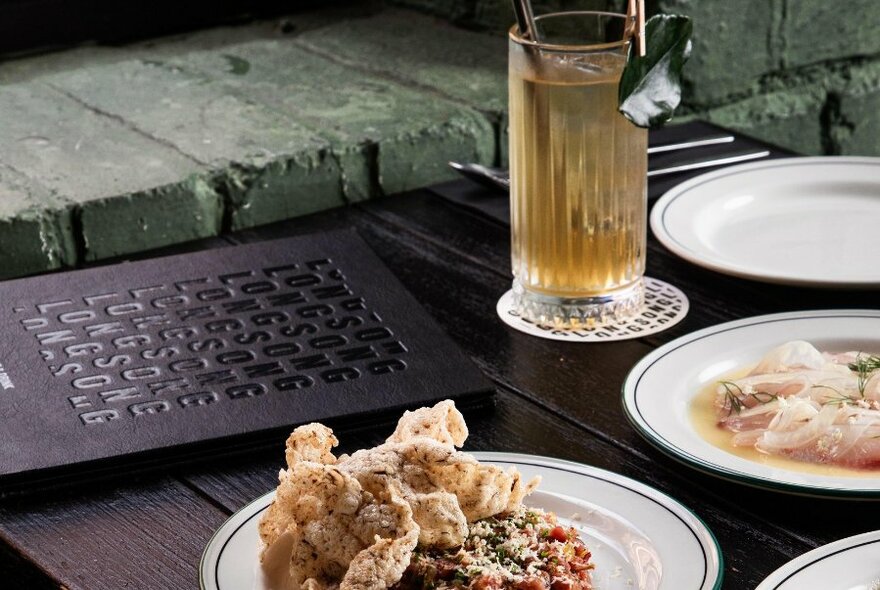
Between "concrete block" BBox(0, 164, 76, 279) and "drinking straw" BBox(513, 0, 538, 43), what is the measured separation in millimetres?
568

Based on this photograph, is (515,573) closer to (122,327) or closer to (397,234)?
(122,327)

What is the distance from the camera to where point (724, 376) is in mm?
958

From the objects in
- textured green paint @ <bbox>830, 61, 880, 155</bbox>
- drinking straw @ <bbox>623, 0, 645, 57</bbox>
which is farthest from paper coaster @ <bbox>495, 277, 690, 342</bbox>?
textured green paint @ <bbox>830, 61, 880, 155</bbox>

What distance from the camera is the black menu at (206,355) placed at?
0.91 meters

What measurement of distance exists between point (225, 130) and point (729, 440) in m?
0.90

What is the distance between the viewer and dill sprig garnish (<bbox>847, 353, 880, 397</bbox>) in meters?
0.88

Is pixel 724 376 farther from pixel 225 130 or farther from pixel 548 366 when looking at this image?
pixel 225 130

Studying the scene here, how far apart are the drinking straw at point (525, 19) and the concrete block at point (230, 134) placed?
1.66 ft

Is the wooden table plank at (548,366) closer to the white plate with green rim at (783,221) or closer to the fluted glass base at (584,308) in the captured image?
the fluted glass base at (584,308)

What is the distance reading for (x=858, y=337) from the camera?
3.26 ft

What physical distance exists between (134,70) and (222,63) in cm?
13

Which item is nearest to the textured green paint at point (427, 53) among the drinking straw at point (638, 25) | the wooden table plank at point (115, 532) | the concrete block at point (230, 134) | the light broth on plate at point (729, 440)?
the concrete block at point (230, 134)

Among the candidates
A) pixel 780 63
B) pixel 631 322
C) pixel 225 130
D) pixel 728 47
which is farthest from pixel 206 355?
pixel 780 63

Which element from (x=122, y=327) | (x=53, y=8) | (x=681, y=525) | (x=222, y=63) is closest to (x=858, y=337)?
(x=681, y=525)
